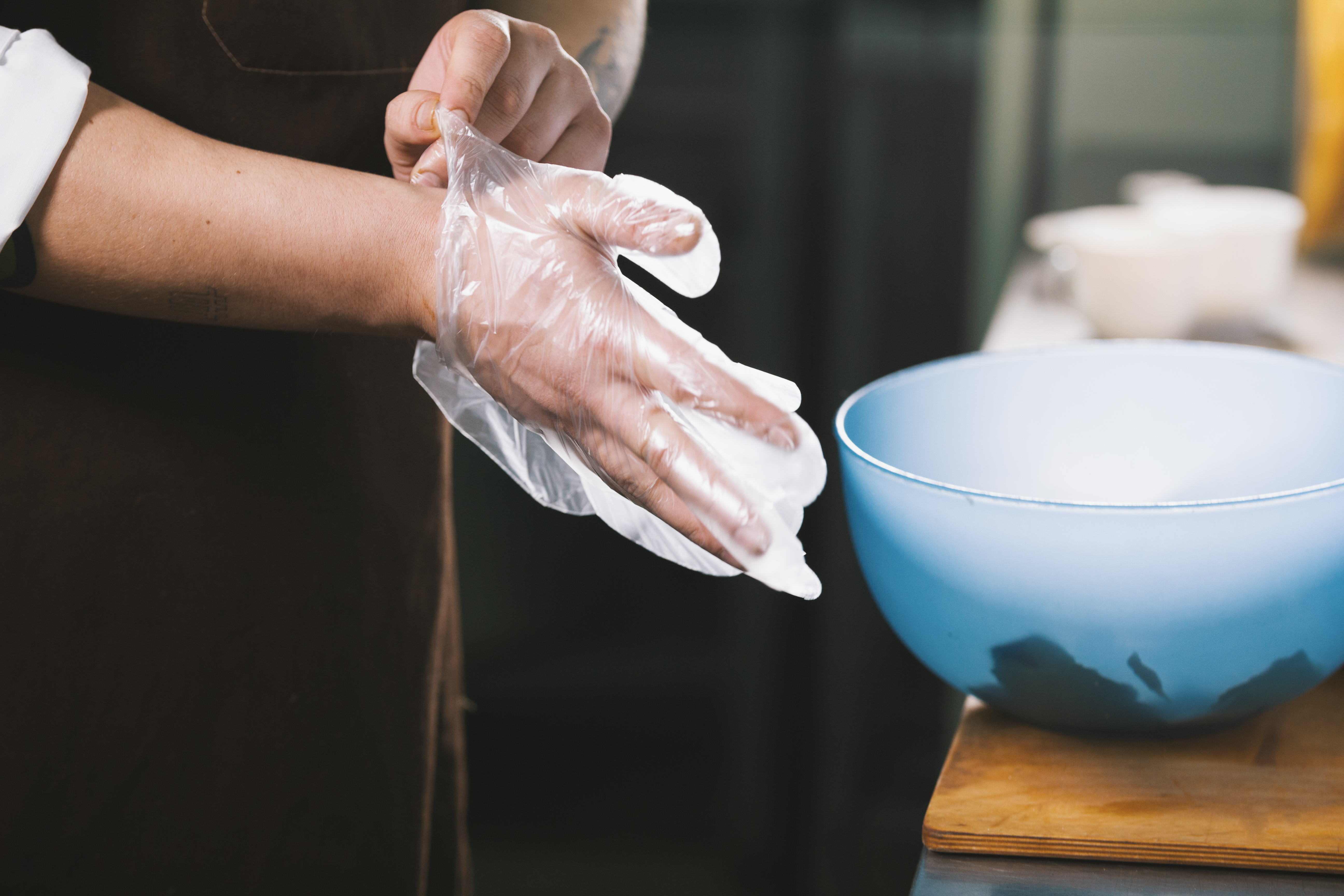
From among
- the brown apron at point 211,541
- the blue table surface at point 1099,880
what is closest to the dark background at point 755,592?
the brown apron at point 211,541

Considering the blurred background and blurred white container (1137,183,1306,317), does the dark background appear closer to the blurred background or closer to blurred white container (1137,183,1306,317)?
the blurred background

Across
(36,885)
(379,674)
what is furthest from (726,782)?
(36,885)

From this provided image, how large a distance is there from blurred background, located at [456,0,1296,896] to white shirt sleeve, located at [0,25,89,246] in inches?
57.5

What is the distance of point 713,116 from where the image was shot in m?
1.95

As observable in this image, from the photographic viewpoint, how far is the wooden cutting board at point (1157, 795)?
502 mm

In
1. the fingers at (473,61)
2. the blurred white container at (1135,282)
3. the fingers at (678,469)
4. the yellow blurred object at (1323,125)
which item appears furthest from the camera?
the yellow blurred object at (1323,125)

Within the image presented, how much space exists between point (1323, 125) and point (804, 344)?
91 centimetres

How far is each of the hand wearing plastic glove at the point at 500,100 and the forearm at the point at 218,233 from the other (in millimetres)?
54

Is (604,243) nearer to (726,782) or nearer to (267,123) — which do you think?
(267,123)

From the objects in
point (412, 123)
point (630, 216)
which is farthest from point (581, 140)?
point (630, 216)

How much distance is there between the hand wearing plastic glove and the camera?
600 millimetres

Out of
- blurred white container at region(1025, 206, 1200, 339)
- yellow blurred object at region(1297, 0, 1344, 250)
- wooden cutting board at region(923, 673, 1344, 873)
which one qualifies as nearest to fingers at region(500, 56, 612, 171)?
wooden cutting board at region(923, 673, 1344, 873)

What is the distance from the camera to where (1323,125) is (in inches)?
58.4

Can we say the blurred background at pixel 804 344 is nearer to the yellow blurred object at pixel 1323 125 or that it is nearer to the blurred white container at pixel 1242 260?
the yellow blurred object at pixel 1323 125
